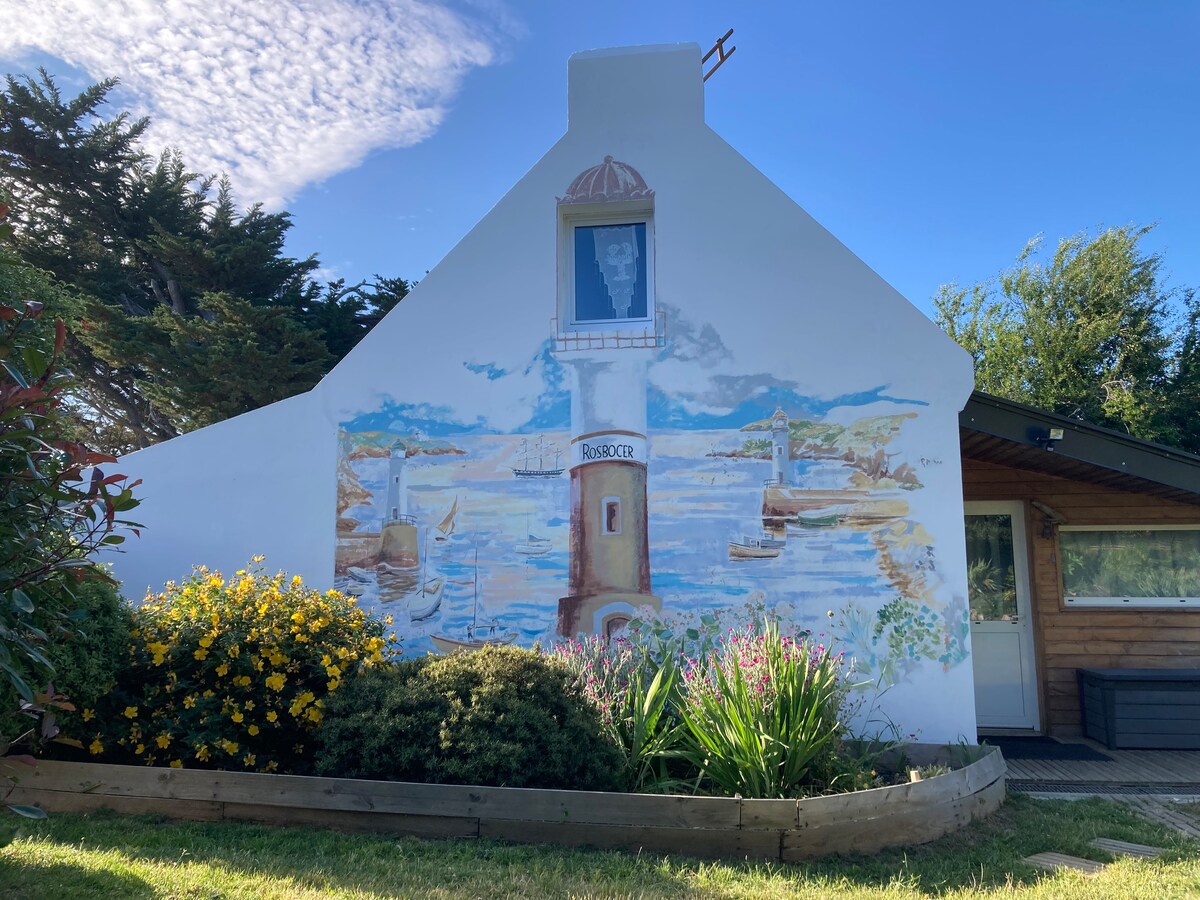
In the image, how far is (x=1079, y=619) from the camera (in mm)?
9211

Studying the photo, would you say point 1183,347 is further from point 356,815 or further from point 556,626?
point 356,815

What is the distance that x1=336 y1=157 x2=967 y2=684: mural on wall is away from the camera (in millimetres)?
7125

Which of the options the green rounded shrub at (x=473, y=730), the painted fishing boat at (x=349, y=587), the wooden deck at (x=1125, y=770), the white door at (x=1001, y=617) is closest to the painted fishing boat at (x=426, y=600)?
the painted fishing boat at (x=349, y=587)

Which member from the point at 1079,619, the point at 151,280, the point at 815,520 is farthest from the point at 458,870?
the point at 151,280

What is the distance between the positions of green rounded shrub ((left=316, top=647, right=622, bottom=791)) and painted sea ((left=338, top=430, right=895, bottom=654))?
2.10m

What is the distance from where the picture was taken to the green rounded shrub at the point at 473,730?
16.2ft

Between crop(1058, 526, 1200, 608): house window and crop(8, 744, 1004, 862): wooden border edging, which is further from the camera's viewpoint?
crop(1058, 526, 1200, 608): house window

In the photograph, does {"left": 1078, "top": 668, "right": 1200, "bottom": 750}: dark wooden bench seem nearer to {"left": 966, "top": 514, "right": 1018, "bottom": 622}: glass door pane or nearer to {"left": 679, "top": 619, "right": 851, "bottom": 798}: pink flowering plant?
{"left": 966, "top": 514, "right": 1018, "bottom": 622}: glass door pane

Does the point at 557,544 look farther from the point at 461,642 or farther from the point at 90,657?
the point at 90,657

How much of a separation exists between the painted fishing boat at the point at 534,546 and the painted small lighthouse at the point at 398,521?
3.40 feet

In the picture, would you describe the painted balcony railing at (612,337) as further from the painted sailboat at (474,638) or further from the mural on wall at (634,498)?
the painted sailboat at (474,638)

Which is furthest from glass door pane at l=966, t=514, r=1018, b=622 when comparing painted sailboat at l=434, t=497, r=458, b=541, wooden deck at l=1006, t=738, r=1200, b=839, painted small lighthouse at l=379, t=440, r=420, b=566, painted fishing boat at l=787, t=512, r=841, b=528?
painted small lighthouse at l=379, t=440, r=420, b=566

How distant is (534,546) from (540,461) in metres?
0.81

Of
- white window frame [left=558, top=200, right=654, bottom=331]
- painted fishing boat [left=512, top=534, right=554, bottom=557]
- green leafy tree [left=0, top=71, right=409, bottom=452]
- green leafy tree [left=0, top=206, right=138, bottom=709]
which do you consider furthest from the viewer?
green leafy tree [left=0, top=71, right=409, bottom=452]
